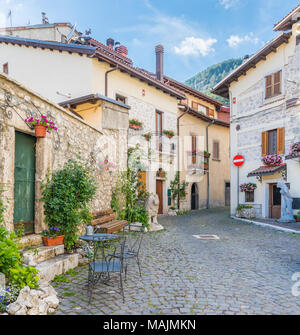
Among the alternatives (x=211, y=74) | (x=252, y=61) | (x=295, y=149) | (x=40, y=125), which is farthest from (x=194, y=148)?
(x=211, y=74)

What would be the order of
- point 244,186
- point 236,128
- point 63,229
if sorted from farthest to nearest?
point 236,128, point 244,186, point 63,229

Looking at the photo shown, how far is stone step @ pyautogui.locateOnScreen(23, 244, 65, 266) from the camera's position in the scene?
4.13 m

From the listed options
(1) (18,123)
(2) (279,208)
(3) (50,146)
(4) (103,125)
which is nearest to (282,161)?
(2) (279,208)

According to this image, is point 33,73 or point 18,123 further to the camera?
point 33,73

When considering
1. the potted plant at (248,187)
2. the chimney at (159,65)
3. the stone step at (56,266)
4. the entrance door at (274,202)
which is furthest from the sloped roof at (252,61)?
the stone step at (56,266)

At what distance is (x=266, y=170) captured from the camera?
12.1 meters

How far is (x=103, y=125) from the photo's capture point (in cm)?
892

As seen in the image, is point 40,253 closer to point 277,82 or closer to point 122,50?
point 277,82

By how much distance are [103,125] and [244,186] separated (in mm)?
7640

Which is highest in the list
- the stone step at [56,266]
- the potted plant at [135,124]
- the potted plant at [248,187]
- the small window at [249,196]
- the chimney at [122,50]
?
the chimney at [122,50]

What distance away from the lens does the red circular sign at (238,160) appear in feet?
45.6

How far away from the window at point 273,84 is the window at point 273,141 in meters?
1.58

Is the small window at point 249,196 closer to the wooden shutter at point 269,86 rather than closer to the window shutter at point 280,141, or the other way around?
the window shutter at point 280,141
